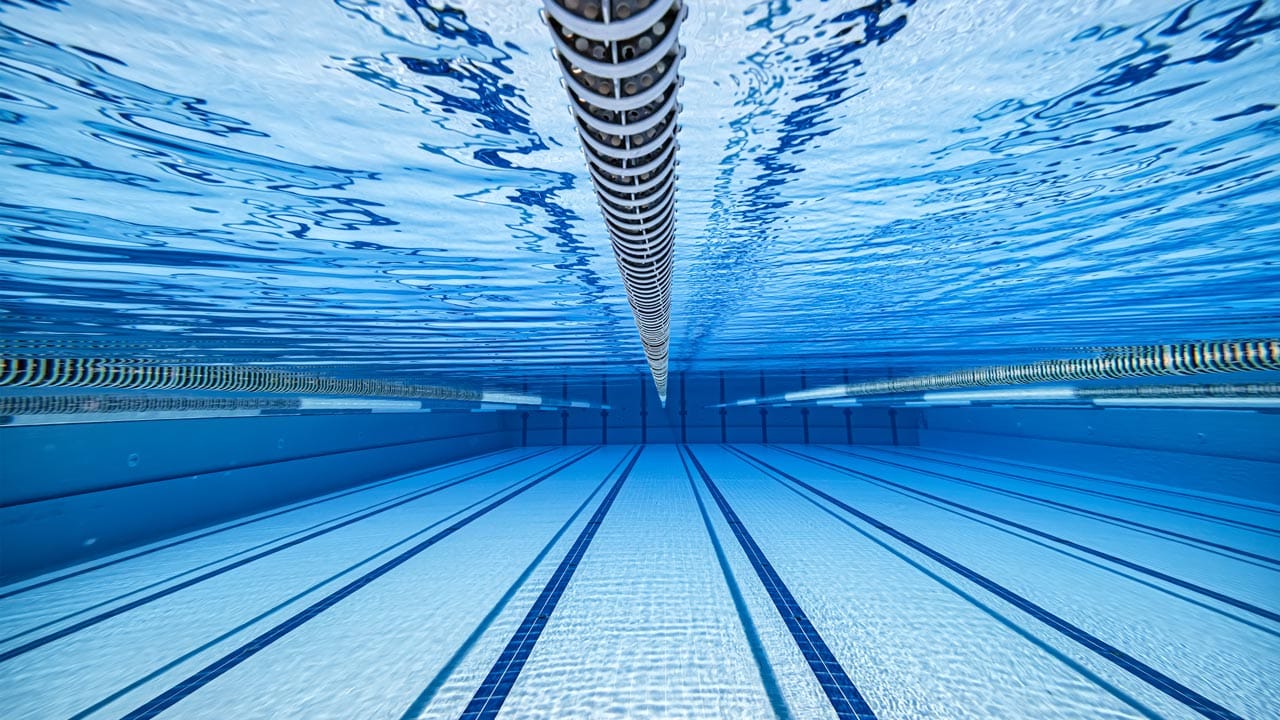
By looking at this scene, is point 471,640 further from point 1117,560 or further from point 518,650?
point 1117,560

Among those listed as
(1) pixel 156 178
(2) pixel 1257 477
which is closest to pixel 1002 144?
(1) pixel 156 178

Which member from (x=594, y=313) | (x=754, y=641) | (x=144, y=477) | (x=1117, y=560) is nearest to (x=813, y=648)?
(x=754, y=641)

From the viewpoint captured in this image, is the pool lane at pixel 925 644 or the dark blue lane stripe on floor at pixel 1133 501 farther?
the dark blue lane stripe on floor at pixel 1133 501

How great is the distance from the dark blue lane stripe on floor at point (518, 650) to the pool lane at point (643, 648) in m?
0.05

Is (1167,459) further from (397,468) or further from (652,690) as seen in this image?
(397,468)

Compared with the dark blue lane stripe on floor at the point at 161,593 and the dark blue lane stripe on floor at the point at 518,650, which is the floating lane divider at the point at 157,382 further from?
the dark blue lane stripe on floor at the point at 518,650

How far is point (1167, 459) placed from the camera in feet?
29.5

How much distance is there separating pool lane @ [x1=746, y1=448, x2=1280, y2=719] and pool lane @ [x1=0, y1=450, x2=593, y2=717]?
592 cm

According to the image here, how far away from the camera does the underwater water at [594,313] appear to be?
5.00 ft

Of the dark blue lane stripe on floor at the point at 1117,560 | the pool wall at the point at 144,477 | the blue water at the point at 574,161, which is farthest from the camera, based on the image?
the pool wall at the point at 144,477

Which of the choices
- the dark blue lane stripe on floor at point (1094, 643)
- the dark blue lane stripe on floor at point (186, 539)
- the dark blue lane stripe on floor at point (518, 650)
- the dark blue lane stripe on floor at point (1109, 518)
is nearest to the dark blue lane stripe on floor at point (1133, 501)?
the dark blue lane stripe on floor at point (1109, 518)

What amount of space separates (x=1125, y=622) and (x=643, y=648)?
3595 mm

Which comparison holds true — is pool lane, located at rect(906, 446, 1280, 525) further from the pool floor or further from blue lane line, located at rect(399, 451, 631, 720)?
blue lane line, located at rect(399, 451, 631, 720)

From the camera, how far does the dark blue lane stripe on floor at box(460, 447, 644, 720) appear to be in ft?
8.05
